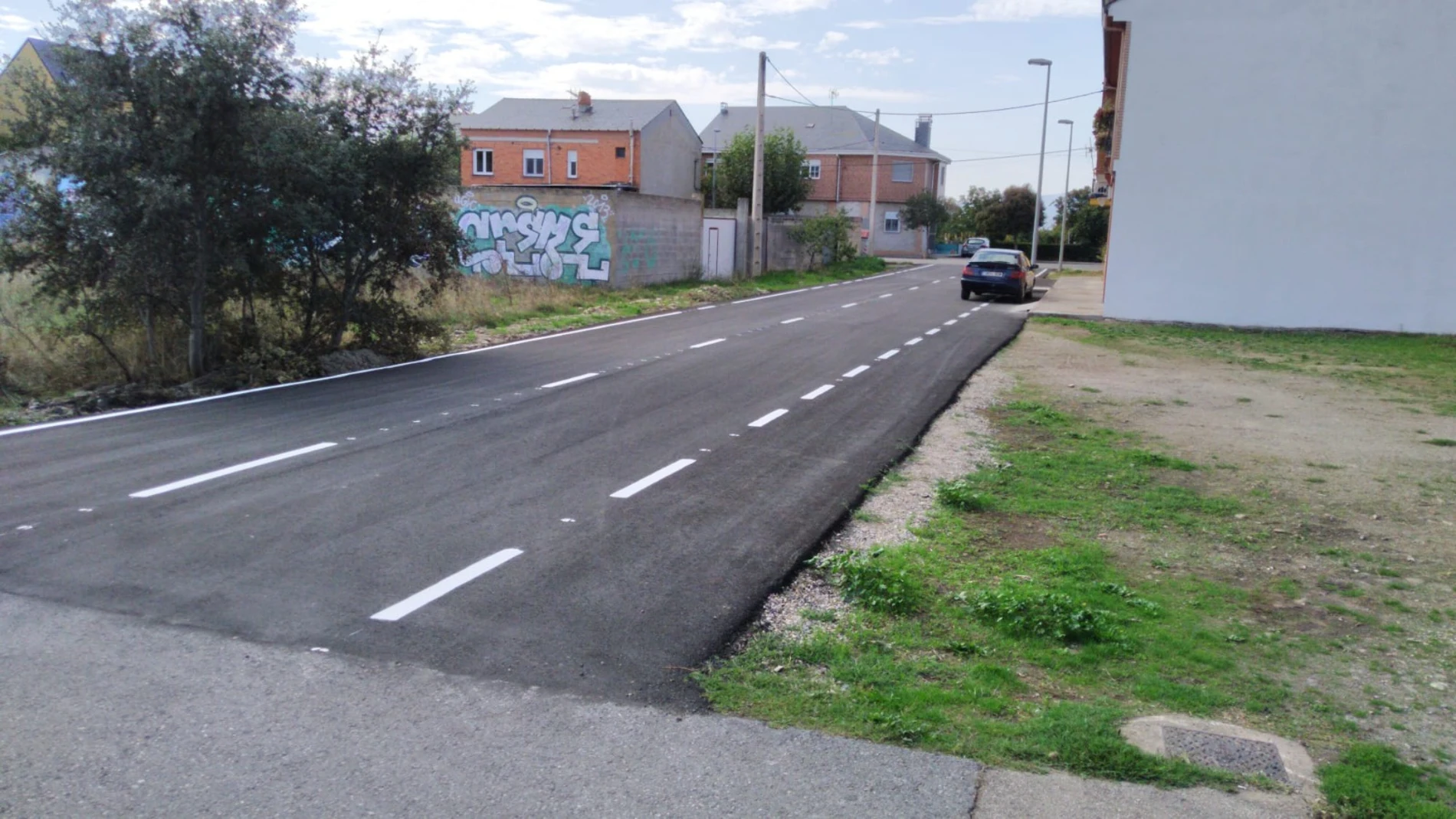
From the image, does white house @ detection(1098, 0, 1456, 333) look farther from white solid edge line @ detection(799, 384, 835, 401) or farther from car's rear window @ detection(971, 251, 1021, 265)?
white solid edge line @ detection(799, 384, 835, 401)

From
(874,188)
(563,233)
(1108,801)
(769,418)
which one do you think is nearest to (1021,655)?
(1108,801)

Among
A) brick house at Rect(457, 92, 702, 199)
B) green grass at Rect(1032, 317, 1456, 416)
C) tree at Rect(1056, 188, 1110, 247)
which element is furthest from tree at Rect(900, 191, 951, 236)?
green grass at Rect(1032, 317, 1456, 416)

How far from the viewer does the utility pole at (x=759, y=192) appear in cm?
3347

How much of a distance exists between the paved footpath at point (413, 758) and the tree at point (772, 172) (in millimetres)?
53016

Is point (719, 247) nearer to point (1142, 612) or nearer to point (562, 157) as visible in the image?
point (562, 157)

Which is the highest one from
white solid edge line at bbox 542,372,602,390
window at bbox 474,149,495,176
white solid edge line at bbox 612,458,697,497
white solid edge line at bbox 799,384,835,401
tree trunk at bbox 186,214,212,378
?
window at bbox 474,149,495,176

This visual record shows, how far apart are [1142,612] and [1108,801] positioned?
218 centimetres

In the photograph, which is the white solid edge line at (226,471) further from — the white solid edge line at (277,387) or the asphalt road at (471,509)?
the white solid edge line at (277,387)

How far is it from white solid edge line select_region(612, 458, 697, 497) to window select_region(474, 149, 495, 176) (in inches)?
2024

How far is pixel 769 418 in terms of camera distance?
1101 cm

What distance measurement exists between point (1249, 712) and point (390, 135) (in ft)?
42.8

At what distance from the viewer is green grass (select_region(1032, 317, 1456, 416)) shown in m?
16.2

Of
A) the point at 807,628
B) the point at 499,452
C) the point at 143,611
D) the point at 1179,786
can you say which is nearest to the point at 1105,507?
the point at 807,628

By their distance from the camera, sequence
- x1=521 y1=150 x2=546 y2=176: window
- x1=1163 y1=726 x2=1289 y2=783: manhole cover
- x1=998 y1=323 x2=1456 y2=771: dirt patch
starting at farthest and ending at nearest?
x1=521 y1=150 x2=546 y2=176: window
x1=998 y1=323 x2=1456 y2=771: dirt patch
x1=1163 y1=726 x2=1289 y2=783: manhole cover
